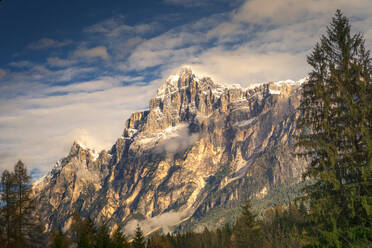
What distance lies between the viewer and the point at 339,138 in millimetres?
17125

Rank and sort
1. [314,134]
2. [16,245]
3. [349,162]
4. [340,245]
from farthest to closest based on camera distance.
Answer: [16,245]
[314,134]
[349,162]
[340,245]

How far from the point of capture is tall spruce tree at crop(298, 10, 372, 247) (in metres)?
15.6

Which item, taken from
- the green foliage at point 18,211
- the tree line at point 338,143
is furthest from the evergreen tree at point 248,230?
the tree line at point 338,143

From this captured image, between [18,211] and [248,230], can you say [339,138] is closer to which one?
[18,211]

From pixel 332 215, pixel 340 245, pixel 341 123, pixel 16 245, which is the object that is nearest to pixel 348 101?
pixel 341 123

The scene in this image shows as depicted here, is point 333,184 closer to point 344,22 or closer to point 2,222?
point 344,22

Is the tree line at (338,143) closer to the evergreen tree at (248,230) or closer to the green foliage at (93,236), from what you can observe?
the green foliage at (93,236)

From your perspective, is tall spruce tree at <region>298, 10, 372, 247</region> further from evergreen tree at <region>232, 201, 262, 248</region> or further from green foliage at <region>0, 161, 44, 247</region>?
evergreen tree at <region>232, 201, 262, 248</region>

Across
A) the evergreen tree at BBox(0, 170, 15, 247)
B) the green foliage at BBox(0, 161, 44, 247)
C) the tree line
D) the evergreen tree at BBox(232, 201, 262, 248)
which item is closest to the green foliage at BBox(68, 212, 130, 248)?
the green foliage at BBox(0, 161, 44, 247)

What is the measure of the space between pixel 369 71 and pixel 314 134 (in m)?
4.17

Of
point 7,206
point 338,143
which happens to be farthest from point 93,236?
point 338,143

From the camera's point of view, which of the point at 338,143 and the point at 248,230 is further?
the point at 248,230

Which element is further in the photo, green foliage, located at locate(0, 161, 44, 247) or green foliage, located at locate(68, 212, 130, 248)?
green foliage, located at locate(68, 212, 130, 248)

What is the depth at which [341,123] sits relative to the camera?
55.9ft
